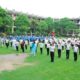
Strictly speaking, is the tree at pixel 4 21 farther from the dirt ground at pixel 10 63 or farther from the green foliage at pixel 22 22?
the dirt ground at pixel 10 63

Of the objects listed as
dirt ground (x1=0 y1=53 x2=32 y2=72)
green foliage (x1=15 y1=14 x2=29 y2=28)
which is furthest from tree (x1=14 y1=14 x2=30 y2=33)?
dirt ground (x1=0 y1=53 x2=32 y2=72)

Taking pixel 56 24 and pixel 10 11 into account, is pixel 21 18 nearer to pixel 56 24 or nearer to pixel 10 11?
pixel 10 11

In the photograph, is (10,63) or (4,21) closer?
(10,63)

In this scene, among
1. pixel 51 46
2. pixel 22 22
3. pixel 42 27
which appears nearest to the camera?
pixel 51 46

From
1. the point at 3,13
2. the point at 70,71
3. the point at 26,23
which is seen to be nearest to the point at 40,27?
the point at 26,23

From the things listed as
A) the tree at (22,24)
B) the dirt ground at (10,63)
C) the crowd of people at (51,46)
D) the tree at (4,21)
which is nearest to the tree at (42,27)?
the tree at (22,24)

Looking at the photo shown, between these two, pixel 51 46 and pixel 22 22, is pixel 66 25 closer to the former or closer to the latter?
pixel 22 22

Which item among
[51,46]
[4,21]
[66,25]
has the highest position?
[4,21]

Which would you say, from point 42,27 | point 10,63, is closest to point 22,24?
point 42,27

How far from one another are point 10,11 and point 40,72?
9042 centimetres

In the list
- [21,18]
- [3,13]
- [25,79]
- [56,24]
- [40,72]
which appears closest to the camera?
[25,79]

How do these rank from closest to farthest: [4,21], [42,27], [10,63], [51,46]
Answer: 1. [10,63]
2. [51,46]
3. [4,21]
4. [42,27]

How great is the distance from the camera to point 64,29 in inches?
4665

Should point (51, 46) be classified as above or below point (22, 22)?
below
